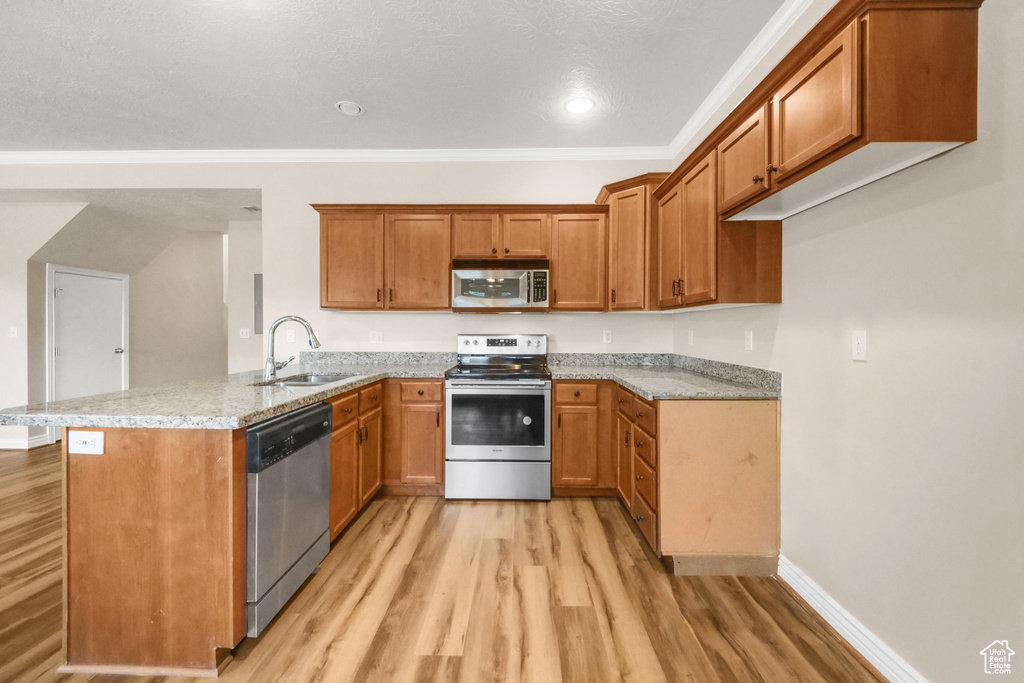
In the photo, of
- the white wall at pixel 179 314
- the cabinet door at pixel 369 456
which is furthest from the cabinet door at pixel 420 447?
the white wall at pixel 179 314

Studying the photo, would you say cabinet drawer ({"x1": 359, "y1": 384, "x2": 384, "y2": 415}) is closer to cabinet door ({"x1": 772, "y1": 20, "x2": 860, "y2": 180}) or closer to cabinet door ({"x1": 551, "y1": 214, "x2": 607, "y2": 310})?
cabinet door ({"x1": 551, "y1": 214, "x2": 607, "y2": 310})

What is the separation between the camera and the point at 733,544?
2199 millimetres

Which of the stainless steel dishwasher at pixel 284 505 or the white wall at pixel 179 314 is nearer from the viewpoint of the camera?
the stainless steel dishwasher at pixel 284 505

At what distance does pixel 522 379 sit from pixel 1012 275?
2.36 m

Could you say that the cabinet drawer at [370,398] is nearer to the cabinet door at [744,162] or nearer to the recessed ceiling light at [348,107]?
the recessed ceiling light at [348,107]

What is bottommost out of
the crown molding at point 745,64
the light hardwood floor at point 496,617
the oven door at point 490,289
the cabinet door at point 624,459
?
the light hardwood floor at point 496,617

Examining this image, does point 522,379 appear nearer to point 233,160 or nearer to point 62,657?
point 62,657

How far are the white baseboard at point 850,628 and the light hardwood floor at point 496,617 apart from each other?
5 cm

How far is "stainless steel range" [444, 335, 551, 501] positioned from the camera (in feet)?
10.1

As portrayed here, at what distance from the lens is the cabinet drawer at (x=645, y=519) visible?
2297mm

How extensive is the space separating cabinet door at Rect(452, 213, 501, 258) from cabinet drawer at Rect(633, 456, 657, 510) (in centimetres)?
189

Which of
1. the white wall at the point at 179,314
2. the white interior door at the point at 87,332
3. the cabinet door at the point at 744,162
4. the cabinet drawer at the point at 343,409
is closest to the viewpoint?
the cabinet door at the point at 744,162

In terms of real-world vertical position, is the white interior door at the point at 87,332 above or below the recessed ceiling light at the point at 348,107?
below

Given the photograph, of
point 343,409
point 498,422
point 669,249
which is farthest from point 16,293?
point 669,249
